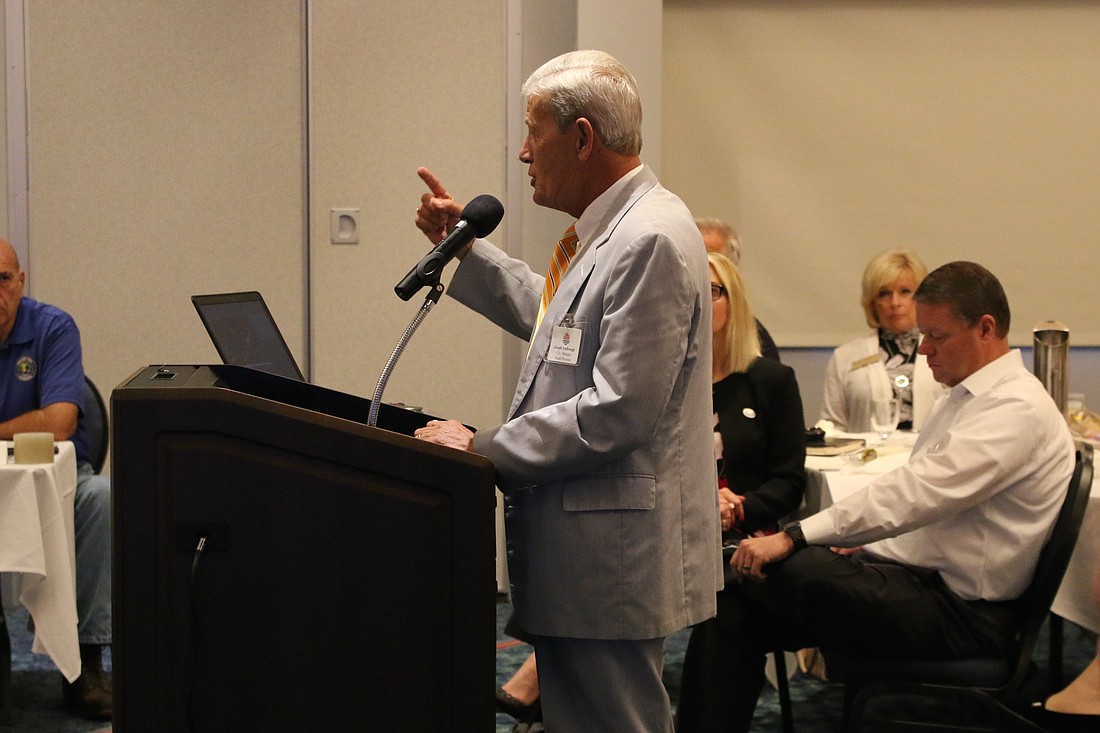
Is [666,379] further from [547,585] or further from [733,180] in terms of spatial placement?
[733,180]

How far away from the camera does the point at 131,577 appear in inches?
57.6

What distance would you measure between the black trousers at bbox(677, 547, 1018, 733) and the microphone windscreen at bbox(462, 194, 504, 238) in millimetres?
1215

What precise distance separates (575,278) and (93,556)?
2.51 meters

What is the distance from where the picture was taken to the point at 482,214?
1.86m

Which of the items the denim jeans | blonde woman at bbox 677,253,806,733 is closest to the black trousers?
blonde woman at bbox 677,253,806,733

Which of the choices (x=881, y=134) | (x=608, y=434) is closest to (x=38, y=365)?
(x=608, y=434)

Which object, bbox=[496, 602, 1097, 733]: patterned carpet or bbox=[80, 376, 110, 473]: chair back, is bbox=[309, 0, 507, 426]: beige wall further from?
bbox=[496, 602, 1097, 733]: patterned carpet

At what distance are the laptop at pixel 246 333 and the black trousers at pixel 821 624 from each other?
45.9 inches

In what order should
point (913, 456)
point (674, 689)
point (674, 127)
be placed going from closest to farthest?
point (913, 456), point (674, 689), point (674, 127)

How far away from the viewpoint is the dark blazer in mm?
3236

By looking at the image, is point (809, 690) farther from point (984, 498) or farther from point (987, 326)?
point (987, 326)

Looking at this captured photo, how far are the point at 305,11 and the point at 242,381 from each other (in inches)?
134

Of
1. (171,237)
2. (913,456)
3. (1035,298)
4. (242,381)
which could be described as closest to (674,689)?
(913,456)

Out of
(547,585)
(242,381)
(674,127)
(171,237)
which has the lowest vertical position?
(547,585)
